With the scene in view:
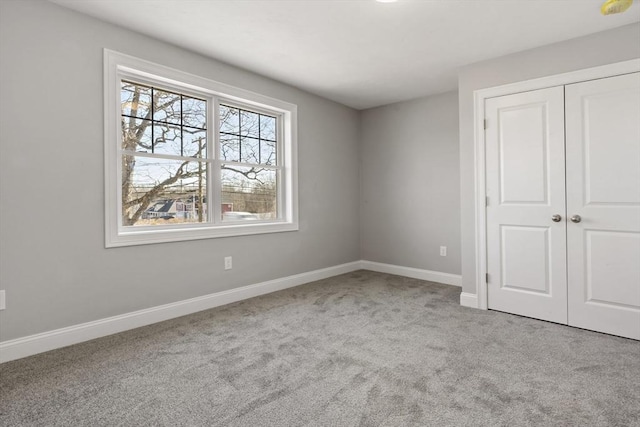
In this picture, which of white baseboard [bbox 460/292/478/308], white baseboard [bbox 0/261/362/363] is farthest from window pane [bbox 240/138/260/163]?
white baseboard [bbox 460/292/478/308]

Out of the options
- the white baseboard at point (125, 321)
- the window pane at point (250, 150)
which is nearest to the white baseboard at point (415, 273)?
the white baseboard at point (125, 321)

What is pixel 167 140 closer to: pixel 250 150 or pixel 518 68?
pixel 250 150

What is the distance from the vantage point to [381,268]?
5.05 m

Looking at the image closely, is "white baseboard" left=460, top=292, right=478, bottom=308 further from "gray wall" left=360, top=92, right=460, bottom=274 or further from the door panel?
"gray wall" left=360, top=92, right=460, bottom=274

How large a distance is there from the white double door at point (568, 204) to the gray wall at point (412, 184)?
108 centimetres

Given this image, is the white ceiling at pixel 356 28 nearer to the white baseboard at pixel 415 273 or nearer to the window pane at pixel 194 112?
the window pane at pixel 194 112

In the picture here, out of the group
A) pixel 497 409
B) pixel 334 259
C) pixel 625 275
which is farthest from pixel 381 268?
pixel 497 409

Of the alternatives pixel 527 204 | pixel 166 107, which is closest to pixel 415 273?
pixel 527 204

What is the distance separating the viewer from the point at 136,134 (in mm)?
2982

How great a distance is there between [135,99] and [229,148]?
3.24 feet

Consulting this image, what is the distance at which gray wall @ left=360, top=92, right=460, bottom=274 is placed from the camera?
4.36 metres

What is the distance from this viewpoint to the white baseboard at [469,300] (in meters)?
3.36

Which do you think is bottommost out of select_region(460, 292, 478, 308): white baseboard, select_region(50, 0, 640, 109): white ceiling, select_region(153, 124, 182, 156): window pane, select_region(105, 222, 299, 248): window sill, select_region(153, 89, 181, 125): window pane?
select_region(460, 292, 478, 308): white baseboard

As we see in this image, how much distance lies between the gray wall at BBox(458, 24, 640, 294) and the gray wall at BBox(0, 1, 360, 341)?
254 cm
